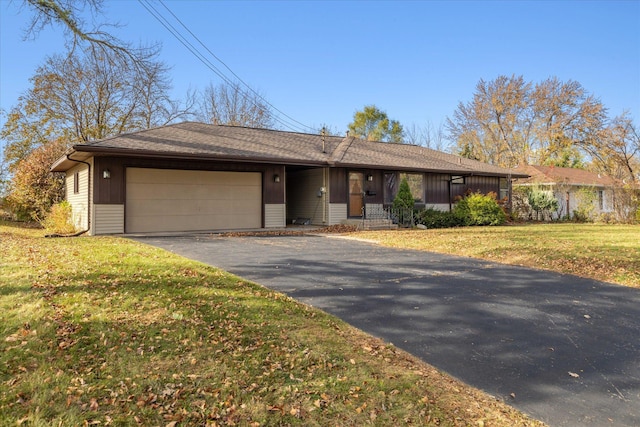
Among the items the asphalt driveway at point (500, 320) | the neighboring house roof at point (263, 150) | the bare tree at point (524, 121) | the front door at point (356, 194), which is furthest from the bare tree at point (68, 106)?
the bare tree at point (524, 121)

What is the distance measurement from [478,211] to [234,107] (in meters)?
22.8

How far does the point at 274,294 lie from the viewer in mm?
5074

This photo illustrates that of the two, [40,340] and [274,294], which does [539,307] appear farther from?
[40,340]

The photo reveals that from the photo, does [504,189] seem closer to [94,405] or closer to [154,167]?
[154,167]

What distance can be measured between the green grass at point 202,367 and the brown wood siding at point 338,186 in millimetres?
11842

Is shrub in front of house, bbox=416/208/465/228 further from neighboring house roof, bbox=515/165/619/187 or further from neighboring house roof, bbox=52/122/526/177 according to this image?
neighboring house roof, bbox=515/165/619/187

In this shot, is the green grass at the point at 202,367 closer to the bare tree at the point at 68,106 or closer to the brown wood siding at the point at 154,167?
the brown wood siding at the point at 154,167

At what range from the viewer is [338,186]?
16.7 meters

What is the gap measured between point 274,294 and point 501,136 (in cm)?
3696

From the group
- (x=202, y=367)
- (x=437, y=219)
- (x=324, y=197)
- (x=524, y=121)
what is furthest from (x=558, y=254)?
(x=524, y=121)

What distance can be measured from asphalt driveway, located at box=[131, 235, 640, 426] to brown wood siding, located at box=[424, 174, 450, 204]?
447 inches

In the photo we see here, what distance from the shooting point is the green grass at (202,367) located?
239 cm

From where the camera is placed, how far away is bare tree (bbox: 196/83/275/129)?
33.3m

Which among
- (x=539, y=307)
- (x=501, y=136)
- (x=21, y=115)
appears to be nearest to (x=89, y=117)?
(x=21, y=115)
